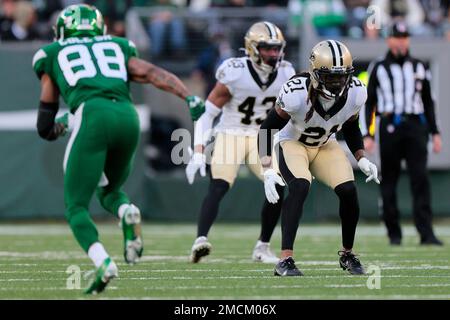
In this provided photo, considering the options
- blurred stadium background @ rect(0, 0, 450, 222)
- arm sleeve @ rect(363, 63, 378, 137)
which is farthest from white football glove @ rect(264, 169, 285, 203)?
blurred stadium background @ rect(0, 0, 450, 222)

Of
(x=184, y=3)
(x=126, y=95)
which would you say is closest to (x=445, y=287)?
(x=126, y=95)

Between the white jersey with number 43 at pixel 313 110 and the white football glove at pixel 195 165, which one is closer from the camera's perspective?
the white jersey with number 43 at pixel 313 110

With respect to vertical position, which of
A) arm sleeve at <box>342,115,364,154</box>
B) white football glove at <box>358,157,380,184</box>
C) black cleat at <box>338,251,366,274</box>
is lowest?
black cleat at <box>338,251,366,274</box>

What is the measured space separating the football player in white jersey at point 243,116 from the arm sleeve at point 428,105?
92.8 inches

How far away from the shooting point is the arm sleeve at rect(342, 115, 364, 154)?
6.84 meters

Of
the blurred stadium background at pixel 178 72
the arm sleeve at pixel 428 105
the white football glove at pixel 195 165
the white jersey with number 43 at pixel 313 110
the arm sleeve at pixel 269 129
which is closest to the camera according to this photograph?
the white jersey with number 43 at pixel 313 110

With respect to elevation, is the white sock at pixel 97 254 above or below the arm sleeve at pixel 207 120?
below

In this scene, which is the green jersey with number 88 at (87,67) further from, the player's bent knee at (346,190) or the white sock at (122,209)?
the player's bent knee at (346,190)

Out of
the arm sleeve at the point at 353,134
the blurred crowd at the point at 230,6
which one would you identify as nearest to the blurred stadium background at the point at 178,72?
the blurred crowd at the point at 230,6

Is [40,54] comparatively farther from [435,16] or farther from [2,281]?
[435,16]

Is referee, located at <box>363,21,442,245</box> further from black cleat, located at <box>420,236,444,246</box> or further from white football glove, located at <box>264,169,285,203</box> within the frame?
white football glove, located at <box>264,169,285,203</box>

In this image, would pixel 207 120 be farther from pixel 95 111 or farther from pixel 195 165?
pixel 95 111

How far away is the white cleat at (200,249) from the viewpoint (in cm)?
766

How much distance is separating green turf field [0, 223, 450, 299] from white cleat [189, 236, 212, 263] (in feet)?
0.30
